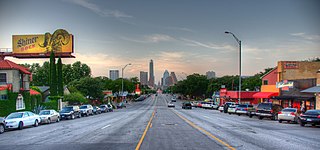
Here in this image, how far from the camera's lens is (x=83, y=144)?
1491 centimetres

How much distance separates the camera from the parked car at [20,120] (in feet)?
81.6

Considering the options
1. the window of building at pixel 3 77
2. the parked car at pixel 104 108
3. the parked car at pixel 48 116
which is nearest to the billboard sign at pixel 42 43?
the parked car at pixel 104 108

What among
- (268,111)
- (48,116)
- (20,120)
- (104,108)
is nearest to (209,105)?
(104,108)

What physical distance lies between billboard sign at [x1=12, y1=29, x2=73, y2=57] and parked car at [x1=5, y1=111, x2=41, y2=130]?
3571cm

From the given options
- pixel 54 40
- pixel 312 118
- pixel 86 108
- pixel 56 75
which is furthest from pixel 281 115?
pixel 54 40

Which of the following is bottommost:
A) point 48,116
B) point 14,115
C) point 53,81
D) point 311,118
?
point 48,116

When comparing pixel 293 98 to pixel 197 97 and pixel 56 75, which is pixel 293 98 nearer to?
pixel 56 75

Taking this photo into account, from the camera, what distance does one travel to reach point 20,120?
2594 cm

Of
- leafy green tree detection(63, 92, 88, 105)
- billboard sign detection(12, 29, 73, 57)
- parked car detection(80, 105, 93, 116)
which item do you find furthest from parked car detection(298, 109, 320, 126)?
billboard sign detection(12, 29, 73, 57)

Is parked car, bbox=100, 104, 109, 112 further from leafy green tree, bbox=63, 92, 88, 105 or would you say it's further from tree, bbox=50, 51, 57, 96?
tree, bbox=50, 51, 57, 96

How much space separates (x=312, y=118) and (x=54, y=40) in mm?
50438

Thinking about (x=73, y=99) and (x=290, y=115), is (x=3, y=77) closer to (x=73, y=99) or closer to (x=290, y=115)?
(x=73, y=99)

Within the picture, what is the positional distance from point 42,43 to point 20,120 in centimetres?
4170

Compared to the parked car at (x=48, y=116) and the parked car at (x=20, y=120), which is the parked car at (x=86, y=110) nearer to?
the parked car at (x=48, y=116)
